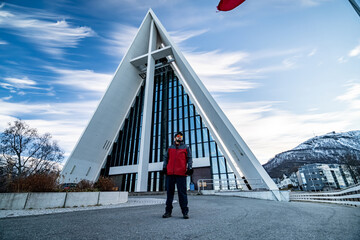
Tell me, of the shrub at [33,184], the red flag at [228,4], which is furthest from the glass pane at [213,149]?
the red flag at [228,4]

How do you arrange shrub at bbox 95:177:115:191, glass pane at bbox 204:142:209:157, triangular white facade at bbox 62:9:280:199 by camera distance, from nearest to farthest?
shrub at bbox 95:177:115:191, triangular white facade at bbox 62:9:280:199, glass pane at bbox 204:142:209:157

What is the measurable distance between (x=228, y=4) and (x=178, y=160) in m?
4.01

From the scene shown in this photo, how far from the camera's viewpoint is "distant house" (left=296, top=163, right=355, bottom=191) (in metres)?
65.2

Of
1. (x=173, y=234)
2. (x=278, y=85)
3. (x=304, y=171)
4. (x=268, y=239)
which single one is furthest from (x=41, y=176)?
(x=304, y=171)

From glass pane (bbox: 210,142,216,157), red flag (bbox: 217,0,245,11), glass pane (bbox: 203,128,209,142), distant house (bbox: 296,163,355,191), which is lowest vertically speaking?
distant house (bbox: 296,163,355,191)

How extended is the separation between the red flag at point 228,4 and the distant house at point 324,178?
3325 inches

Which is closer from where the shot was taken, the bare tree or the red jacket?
the red jacket

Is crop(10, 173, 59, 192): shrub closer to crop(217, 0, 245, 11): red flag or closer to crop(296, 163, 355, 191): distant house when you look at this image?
crop(217, 0, 245, 11): red flag

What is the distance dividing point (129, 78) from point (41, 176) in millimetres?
19307

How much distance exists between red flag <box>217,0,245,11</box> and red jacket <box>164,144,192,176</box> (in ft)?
11.9

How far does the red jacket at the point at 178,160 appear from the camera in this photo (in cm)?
286

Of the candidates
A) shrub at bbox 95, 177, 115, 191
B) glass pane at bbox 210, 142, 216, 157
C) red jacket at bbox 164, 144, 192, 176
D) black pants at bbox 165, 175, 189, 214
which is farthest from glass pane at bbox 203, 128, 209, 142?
black pants at bbox 165, 175, 189, 214

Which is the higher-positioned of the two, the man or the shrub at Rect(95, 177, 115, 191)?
the man

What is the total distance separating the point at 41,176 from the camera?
441 cm
